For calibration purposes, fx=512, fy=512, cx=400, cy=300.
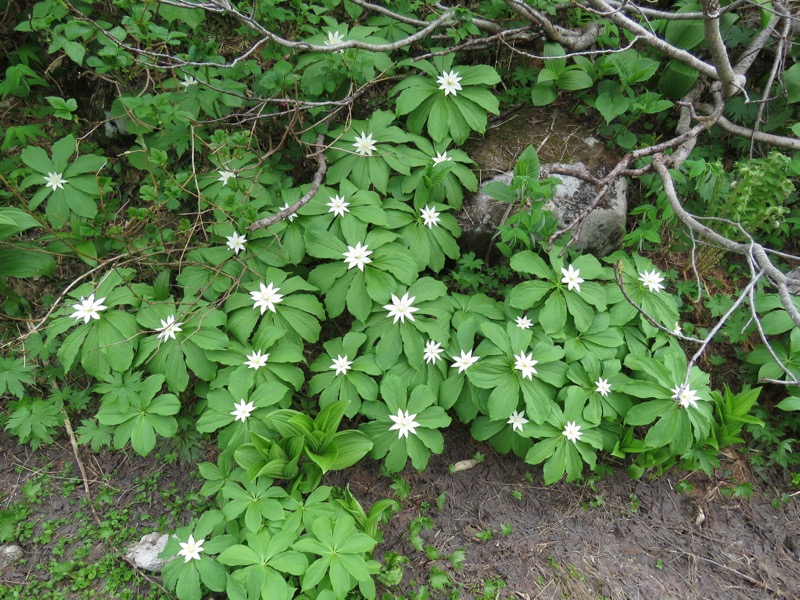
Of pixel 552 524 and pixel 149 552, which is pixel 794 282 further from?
pixel 149 552

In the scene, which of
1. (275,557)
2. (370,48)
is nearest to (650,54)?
(370,48)

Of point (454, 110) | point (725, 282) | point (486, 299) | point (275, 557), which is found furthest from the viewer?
point (725, 282)

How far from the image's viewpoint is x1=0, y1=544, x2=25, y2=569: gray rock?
2526mm

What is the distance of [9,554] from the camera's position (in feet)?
8.37

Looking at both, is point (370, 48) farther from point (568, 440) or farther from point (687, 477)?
point (687, 477)

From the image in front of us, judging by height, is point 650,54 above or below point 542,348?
above

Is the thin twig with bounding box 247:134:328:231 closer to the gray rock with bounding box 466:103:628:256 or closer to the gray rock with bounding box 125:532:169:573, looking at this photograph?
the gray rock with bounding box 466:103:628:256

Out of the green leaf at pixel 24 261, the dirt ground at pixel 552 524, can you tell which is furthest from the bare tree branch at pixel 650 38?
the green leaf at pixel 24 261

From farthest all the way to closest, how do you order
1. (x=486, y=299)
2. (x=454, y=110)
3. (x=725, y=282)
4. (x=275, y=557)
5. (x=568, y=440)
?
(x=725, y=282)
(x=454, y=110)
(x=486, y=299)
(x=568, y=440)
(x=275, y=557)

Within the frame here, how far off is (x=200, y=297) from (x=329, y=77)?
157 centimetres

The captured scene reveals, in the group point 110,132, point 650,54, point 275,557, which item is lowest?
point 275,557

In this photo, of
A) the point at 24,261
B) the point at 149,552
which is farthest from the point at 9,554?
the point at 24,261

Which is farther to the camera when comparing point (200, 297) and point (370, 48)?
point (370, 48)

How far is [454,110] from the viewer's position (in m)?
3.15
